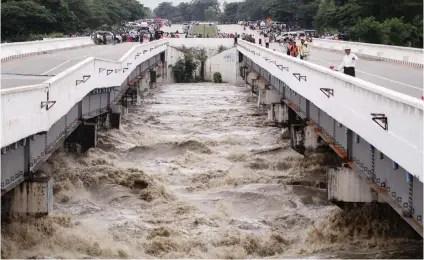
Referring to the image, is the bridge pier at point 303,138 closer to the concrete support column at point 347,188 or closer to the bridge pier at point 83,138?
the bridge pier at point 83,138

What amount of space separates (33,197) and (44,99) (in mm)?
2237

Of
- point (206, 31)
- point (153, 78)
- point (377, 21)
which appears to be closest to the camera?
point (153, 78)

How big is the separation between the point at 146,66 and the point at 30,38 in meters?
30.9

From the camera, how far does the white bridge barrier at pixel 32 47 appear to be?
4188cm

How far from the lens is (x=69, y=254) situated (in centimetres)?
1742

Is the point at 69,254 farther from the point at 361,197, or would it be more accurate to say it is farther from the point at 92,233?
the point at 361,197

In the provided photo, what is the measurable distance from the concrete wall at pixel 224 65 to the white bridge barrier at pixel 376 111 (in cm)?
5436

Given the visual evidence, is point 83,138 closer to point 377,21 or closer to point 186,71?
point 186,71

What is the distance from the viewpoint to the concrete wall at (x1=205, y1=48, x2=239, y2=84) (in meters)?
80.2

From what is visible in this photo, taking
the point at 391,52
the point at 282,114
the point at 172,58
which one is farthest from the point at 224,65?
the point at 282,114

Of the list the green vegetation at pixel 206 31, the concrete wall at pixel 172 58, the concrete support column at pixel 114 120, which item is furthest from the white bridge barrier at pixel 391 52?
the green vegetation at pixel 206 31

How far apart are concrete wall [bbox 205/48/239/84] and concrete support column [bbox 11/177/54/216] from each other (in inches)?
2449

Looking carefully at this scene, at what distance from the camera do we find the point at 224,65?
265 ft

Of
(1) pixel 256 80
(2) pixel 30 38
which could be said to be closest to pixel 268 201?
(1) pixel 256 80
